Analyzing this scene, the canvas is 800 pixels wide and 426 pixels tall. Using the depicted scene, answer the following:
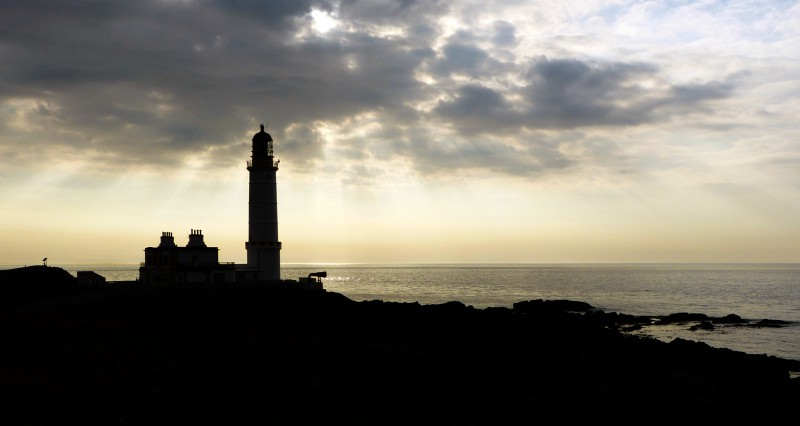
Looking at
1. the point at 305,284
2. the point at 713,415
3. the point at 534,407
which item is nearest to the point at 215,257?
the point at 305,284

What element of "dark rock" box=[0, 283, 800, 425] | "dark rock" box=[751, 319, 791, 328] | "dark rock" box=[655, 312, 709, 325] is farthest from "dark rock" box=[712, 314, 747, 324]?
"dark rock" box=[0, 283, 800, 425]

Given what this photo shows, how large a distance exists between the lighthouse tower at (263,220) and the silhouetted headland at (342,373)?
1622cm

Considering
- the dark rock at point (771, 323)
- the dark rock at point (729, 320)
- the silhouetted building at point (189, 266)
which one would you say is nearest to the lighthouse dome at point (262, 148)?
the silhouetted building at point (189, 266)

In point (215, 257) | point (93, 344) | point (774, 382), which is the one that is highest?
point (215, 257)

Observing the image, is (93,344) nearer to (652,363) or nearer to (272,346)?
(272,346)

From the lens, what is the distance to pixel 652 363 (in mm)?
30094

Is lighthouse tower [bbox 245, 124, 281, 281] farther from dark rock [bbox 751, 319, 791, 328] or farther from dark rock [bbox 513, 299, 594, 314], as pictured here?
dark rock [bbox 751, 319, 791, 328]

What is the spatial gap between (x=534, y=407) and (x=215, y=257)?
141ft

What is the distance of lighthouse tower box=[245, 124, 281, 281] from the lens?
5941 cm

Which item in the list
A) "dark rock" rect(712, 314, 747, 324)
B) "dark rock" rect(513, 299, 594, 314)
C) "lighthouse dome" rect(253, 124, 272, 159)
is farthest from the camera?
"dark rock" rect(513, 299, 594, 314)

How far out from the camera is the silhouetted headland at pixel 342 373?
18.5 m

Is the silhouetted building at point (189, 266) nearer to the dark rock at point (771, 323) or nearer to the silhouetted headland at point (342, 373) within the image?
the silhouetted headland at point (342, 373)

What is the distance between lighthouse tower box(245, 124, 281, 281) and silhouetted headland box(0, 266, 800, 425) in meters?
16.2

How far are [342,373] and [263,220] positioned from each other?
37499mm
